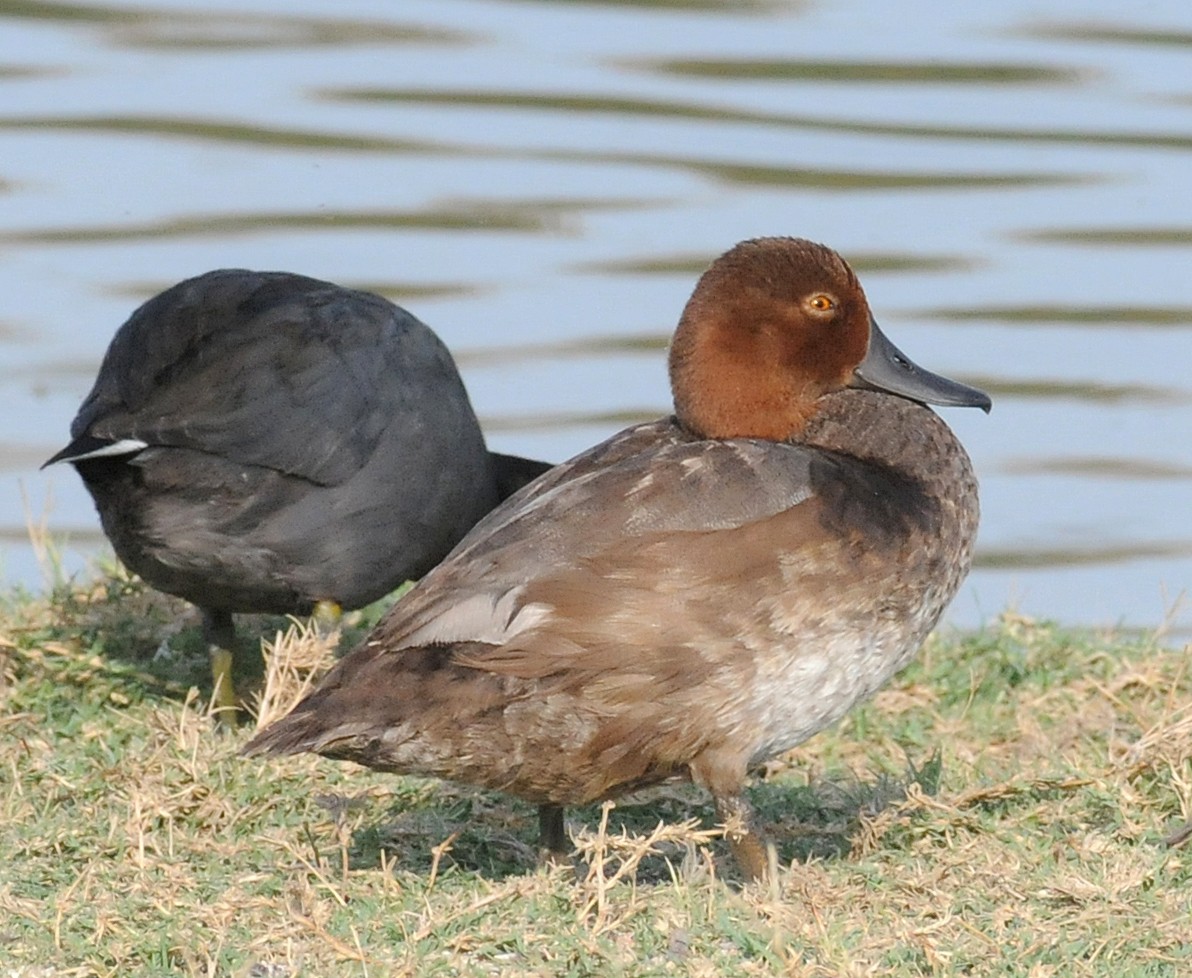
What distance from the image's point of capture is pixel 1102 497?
8.47 meters

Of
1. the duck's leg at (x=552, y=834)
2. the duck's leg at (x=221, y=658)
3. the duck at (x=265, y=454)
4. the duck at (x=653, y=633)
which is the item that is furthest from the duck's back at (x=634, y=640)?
the duck's leg at (x=221, y=658)

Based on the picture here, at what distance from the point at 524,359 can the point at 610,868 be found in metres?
4.82

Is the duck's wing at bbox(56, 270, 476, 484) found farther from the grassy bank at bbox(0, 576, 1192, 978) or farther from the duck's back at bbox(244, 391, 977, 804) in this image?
the duck's back at bbox(244, 391, 977, 804)

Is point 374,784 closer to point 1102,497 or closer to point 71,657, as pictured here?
point 71,657

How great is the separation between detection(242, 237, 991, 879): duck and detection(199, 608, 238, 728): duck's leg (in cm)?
140

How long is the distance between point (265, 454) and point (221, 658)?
1.95 ft

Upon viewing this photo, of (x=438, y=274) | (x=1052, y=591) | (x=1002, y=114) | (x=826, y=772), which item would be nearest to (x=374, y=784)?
(x=826, y=772)

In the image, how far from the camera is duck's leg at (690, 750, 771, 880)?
4.36 metres

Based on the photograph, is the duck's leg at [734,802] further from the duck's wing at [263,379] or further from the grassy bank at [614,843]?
the duck's wing at [263,379]

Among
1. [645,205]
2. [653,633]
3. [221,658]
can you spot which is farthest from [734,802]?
[645,205]

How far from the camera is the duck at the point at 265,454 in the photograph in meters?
5.67

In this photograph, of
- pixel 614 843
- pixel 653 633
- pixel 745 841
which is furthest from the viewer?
pixel 745 841

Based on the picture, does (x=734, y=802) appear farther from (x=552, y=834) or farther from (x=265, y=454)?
(x=265, y=454)

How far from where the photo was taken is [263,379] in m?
5.77
